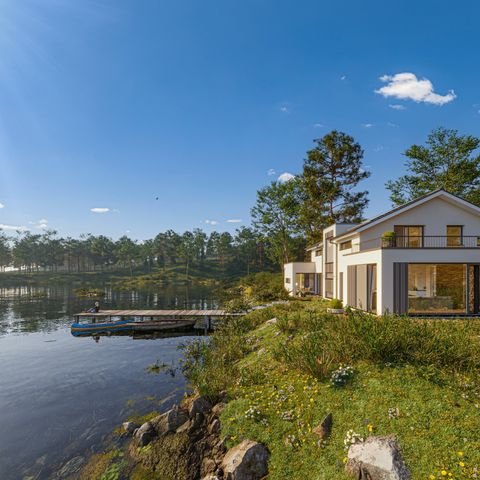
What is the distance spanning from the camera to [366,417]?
21.8ft

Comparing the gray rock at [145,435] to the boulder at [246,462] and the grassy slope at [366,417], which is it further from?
the boulder at [246,462]

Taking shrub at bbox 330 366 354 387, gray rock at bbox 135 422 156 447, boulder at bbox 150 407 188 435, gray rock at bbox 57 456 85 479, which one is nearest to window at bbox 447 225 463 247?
shrub at bbox 330 366 354 387

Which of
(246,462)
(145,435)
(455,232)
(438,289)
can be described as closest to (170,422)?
(145,435)

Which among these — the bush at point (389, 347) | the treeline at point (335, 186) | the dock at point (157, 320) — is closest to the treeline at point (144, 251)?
the treeline at point (335, 186)

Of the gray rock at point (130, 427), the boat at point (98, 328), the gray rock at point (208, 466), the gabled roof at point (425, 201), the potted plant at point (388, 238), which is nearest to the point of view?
the gray rock at point (208, 466)

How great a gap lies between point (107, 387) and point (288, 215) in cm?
4031

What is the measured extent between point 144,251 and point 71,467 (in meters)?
102

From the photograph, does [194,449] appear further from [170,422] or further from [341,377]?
[341,377]

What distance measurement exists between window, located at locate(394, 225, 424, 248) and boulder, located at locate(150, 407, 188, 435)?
17672 millimetres

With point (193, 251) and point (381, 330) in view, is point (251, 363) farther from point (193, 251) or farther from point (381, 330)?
point (193, 251)

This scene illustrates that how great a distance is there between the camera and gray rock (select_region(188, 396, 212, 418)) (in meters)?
8.37

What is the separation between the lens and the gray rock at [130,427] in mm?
9078

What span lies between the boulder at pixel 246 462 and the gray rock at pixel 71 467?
410 centimetres

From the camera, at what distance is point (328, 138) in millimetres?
40594
